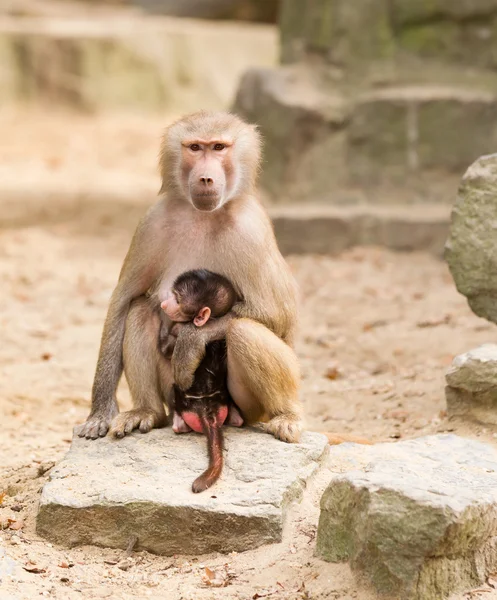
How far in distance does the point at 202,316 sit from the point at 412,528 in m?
1.30

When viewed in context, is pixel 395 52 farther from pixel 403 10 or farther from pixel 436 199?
pixel 436 199

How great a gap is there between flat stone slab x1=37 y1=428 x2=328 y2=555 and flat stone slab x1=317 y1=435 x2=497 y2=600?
289mm

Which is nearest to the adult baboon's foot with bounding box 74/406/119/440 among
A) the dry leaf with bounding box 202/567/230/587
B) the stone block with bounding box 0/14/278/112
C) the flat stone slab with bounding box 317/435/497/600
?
the dry leaf with bounding box 202/567/230/587

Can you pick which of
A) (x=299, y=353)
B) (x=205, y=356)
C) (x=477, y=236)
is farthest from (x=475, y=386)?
(x=299, y=353)

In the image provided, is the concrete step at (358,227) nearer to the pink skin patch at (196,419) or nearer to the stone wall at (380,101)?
the stone wall at (380,101)

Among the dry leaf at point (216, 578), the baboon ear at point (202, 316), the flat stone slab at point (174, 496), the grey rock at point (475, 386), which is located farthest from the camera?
the grey rock at point (475, 386)

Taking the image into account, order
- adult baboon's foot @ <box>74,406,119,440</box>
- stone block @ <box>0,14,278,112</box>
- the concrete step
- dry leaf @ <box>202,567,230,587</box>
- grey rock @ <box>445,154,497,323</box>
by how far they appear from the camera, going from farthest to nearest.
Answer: stone block @ <box>0,14,278,112</box> → the concrete step → grey rock @ <box>445,154,497,323</box> → adult baboon's foot @ <box>74,406,119,440</box> → dry leaf @ <box>202,567,230,587</box>

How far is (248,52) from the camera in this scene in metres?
14.6

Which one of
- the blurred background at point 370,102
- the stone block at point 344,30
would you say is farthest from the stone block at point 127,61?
the stone block at point 344,30

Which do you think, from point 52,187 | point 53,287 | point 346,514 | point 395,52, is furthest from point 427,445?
point 52,187

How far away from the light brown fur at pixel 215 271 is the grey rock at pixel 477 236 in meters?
0.94

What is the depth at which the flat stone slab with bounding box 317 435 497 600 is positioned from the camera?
2807mm

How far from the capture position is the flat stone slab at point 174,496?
3279mm

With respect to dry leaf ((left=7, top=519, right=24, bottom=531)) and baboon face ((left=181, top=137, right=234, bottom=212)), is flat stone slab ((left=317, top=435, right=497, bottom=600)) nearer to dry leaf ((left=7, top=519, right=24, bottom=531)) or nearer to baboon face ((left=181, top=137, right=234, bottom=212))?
dry leaf ((left=7, top=519, right=24, bottom=531))
